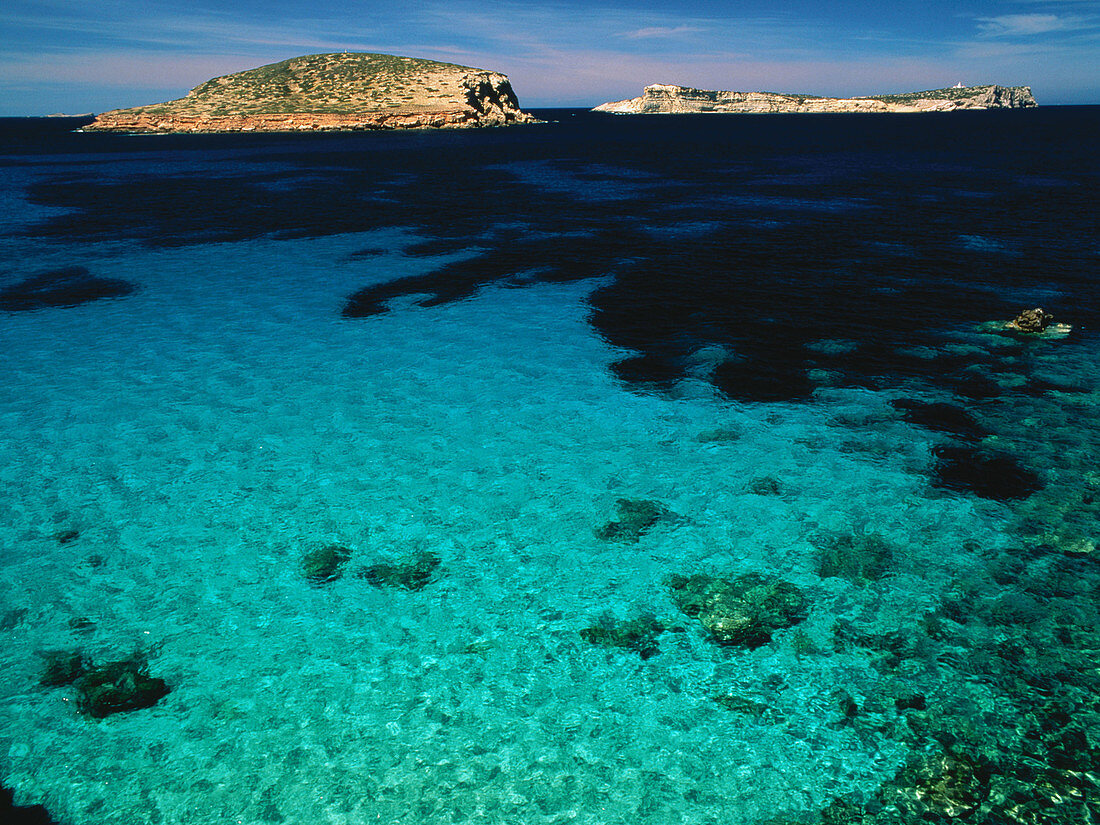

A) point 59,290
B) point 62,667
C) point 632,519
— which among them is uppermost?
point 59,290

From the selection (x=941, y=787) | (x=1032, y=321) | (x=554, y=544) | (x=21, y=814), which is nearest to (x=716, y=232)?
(x=1032, y=321)

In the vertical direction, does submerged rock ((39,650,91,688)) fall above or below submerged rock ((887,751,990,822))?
above

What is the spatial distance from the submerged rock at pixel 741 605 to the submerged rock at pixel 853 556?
1.48 m

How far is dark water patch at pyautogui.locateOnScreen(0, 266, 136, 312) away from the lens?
37.3 m

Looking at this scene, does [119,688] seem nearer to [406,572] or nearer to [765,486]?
[406,572]

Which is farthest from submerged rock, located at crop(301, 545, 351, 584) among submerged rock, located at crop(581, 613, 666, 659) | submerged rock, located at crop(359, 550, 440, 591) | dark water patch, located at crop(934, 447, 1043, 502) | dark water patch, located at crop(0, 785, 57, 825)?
dark water patch, located at crop(934, 447, 1043, 502)

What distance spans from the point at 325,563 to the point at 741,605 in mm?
10993

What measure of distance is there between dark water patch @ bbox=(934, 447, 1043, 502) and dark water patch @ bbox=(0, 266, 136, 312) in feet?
145

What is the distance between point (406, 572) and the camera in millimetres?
17000

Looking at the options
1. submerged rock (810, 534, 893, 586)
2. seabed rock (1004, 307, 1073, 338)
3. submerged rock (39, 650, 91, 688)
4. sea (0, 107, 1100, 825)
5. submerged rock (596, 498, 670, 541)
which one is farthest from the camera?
seabed rock (1004, 307, 1073, 338)

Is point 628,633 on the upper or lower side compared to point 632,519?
lower

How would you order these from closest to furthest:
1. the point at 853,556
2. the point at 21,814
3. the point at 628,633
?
the point at 21,814 → the point at 628,633 → the point at 853,556

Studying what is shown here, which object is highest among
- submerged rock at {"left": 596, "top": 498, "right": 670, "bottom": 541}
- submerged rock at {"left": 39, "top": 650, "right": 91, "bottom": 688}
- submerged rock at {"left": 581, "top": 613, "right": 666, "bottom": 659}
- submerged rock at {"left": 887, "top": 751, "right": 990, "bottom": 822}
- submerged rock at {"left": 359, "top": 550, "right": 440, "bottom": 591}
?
submerged rock at {"left": 596, "top": 498, "right": 670, "bottom": 541}

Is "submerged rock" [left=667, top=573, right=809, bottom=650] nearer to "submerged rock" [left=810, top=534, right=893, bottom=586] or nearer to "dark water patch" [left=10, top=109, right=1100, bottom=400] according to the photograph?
"submerged rock" [left=810, top=534, right=893, bottom=586]
